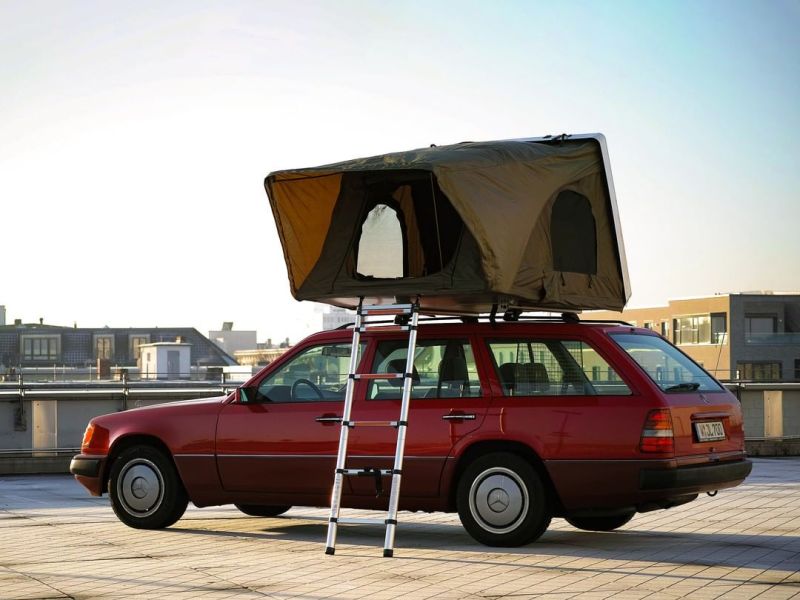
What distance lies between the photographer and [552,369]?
34.0 feet

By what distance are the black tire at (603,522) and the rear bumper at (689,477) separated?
1.43m

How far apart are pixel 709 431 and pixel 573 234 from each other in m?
1.91

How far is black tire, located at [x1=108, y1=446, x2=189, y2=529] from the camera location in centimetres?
1177

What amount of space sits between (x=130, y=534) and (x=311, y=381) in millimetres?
1954

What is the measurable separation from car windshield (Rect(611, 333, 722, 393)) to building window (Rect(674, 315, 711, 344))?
90071 mm

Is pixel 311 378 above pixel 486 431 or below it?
above

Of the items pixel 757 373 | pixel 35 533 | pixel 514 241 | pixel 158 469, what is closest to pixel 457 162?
pixel 514 241

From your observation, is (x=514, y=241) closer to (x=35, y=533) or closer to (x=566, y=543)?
(x=566, y=543)

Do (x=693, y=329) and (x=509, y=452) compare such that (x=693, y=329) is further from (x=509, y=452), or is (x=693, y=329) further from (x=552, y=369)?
(x=509, y=452)

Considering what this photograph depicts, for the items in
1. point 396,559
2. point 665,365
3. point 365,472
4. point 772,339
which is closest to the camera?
point 396,559

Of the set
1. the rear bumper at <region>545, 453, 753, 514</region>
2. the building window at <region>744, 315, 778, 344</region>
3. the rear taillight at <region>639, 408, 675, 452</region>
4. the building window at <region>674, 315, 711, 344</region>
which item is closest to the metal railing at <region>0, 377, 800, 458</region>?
the rear bumper at <region>545, 453, 753, 514</region>

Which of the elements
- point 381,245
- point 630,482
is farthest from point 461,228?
point 630,482

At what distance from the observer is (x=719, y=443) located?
1038cm

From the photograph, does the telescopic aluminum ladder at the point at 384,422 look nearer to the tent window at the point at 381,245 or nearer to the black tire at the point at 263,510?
the tent window at the point at 381,245
